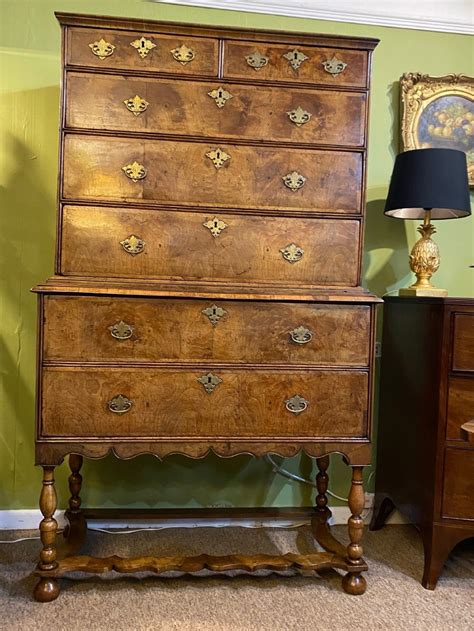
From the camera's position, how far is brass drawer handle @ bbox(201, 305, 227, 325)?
173 centimetres

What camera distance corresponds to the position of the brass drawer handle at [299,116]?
181cm

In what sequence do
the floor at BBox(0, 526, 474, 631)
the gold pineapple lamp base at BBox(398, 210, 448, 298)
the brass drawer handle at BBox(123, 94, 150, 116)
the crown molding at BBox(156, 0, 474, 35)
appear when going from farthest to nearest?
the crown molding at BBox(156, 0, 474, 35), the gold pineapple lamp base at BBox(398, 210, 448, 298), the brass drawer handle at BBox(123, 94, 150, 116), the floor at BBox(0, 526, 474, 631)

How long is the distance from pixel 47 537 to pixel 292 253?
1.23 metres

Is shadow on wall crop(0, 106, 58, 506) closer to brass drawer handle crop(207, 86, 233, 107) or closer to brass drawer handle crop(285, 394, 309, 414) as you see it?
brass drawer handle crop(207, 86, 233, 107)

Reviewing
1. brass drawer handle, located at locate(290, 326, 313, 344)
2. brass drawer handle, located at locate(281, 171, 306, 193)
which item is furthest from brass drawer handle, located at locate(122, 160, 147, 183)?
brass drawer handle, located at locate(290, 326, 313, 344)

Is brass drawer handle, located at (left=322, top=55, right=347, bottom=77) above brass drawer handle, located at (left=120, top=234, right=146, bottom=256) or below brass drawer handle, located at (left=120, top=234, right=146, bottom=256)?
above

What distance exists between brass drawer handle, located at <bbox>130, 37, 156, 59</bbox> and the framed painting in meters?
1.22

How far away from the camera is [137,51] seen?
174 cm

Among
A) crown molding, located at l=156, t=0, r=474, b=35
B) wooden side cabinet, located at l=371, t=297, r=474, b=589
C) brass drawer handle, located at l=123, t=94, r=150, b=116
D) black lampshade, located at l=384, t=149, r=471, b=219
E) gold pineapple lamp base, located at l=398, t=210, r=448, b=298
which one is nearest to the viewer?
brass drawer handle, located at l=123, t=94, r=150, b=116

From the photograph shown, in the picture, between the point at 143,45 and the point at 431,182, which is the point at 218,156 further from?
the point at 431,182

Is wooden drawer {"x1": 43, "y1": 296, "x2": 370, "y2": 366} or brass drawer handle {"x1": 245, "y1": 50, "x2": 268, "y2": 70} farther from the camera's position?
brass drawer handle {"x1": 245, "y1": 50, "x2": 268, "y2": 70}

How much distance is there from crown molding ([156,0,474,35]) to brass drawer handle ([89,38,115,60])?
2.56 ft

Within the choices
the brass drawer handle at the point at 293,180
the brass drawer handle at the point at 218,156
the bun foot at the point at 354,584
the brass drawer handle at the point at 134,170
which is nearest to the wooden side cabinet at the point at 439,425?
the bun foot at the point at 354,584

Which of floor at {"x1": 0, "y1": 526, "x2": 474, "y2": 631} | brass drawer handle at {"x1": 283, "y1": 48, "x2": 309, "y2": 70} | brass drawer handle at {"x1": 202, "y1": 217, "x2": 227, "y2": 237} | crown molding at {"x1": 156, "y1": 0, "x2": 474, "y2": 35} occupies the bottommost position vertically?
floor at {"x1": 0, "y1": 526, "x2": 474, "y2": 631}
